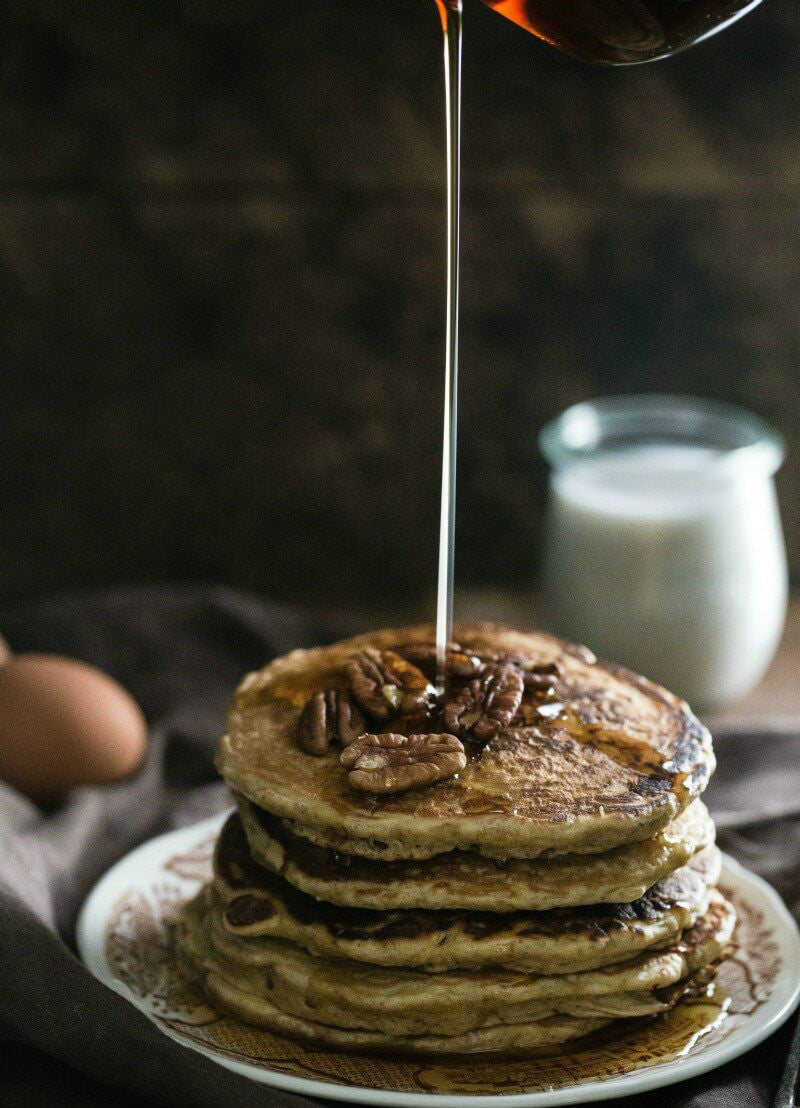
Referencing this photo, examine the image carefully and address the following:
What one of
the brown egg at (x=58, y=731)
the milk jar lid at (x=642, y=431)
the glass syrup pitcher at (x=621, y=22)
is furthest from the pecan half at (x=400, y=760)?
the milk jar lid at (x=642, y=431)

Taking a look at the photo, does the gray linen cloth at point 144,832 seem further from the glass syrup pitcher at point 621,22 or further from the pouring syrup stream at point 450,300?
the glass syrup pitcher at point 621,22

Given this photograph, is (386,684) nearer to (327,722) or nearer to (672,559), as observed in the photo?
(327,722)

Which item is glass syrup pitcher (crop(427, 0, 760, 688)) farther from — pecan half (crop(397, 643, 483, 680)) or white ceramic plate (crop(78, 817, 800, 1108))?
white ceramic plate (crop(78, 817, 800, 1108))

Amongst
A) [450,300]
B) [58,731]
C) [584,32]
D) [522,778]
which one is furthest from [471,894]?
[58,731]

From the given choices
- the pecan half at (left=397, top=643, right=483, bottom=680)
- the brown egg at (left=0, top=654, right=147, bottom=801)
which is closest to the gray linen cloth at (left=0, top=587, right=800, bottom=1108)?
the brown egg at (left=0, top=654, right=147, bottom=801)

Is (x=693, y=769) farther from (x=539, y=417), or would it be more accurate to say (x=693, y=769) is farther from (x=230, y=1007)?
(x=539, y=417)

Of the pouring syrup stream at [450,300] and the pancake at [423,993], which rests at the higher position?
the pouring syrup stream at [450,300]

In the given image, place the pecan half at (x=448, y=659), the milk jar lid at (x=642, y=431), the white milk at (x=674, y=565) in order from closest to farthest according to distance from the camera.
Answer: the pecan half at (x=448, y=659)
the white milk at (x=674, y=565)
the milk jar lid at (x=642, y=431)
